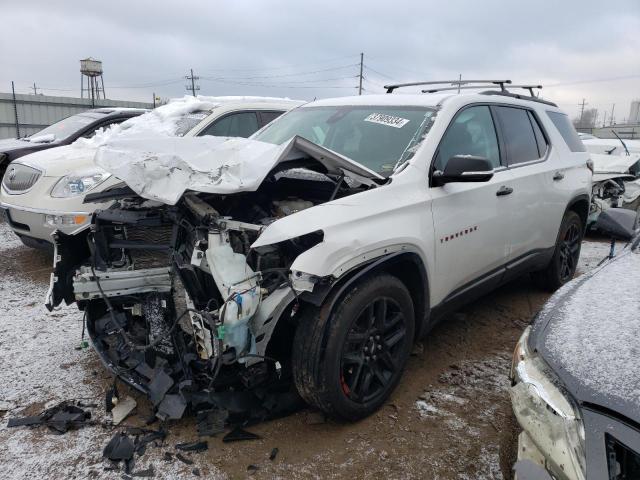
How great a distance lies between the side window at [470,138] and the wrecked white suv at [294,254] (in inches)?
0.6

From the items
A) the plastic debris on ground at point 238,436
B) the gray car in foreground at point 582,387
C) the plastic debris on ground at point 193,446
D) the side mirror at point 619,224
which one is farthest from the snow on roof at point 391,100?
the plastic debris on ground at point 193,446

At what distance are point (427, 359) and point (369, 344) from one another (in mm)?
1007

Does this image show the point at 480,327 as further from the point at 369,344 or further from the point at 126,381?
the point at 126,381

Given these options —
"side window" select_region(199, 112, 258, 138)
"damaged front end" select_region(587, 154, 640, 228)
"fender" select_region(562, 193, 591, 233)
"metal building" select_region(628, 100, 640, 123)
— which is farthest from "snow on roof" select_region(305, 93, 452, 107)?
"metal building" select_region(628, 100, 640, 123)

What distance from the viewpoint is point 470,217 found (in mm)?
3332

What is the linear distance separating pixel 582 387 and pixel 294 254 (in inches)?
59.2

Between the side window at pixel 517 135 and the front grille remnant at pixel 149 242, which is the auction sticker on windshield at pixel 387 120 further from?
the front grille remnant at pixel 149 242

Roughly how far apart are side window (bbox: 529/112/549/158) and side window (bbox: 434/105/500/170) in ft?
2.58

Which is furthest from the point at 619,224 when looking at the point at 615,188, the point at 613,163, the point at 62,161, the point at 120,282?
the point at 613,163

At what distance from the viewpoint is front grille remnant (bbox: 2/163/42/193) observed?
552 cm

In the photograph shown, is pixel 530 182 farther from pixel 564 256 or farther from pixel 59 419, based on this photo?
pixel 59 419

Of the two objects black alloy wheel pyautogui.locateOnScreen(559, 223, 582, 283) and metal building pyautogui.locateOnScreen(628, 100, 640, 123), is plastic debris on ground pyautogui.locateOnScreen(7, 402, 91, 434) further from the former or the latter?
metal building pyautogui.locateOnScreen(628, 100, 640, 123)

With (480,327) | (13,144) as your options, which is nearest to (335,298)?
(480,327)

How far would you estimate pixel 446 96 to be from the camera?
140 inches
